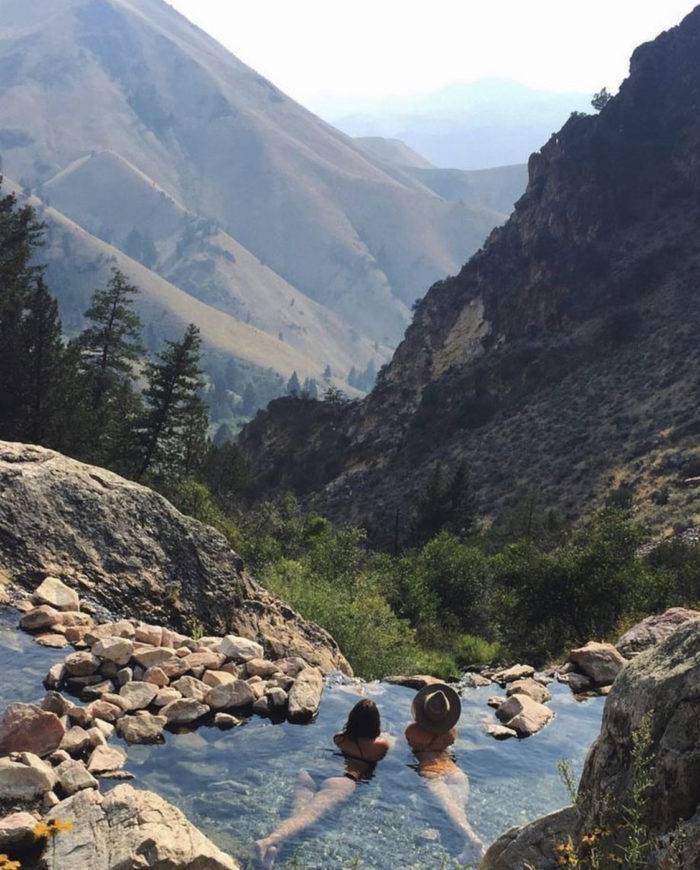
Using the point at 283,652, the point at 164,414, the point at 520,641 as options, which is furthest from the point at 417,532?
the point at 283,652

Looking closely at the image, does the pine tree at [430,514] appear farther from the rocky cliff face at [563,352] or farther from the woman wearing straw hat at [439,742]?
the woman wearing straw hat at [439,742]

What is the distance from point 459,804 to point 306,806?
2198mm

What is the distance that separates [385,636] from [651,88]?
111 metres

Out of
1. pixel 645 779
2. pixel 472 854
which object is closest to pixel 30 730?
pixel 472 854

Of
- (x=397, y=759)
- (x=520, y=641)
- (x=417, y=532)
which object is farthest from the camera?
(x=417, y=532)

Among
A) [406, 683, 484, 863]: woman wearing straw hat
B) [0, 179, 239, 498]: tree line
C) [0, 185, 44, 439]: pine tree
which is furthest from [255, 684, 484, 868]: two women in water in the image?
[0, 185, 44, 439]: pine tree

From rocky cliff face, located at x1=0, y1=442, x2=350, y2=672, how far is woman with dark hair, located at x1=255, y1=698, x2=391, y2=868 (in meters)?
4.20

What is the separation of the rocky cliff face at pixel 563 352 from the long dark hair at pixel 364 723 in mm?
53844

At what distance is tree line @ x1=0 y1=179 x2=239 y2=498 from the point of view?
44.2m

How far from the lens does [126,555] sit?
15.8m

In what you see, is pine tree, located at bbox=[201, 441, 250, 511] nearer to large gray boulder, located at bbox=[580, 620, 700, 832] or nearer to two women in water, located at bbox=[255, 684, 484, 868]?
two women in water, located at bbox=[255, 684, 484, 868]

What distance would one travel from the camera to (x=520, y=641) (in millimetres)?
25797

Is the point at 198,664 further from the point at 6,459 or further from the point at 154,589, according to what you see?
the point at 6,459

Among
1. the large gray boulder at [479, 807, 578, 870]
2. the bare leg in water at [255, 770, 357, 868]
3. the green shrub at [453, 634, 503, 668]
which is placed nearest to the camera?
the large gray boulder at [479, 807, 578, 870]
